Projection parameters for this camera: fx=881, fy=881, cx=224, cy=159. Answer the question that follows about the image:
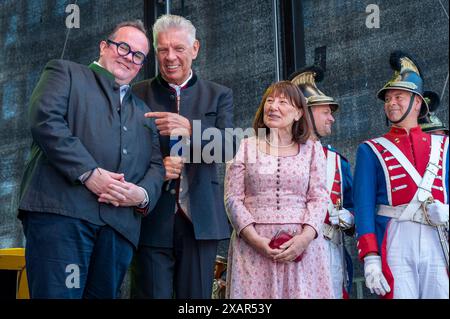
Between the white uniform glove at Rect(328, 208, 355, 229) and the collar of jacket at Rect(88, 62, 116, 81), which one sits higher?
the collar of jacket at Rect(88, 62, 116, 81)

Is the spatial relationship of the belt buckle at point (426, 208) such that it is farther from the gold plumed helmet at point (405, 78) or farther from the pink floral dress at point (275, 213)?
the gold plumed helmet at point (405, 78)

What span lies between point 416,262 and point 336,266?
831 mm

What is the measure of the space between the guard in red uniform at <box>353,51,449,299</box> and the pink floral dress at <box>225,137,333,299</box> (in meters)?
0.24

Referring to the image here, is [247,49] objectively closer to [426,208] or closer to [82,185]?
[426,208]

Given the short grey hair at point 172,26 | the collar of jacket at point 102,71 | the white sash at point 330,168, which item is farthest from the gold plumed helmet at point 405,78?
the collar of jacket at point 102,71

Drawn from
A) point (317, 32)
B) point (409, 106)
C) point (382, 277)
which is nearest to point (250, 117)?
point (317, 32)

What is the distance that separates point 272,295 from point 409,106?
3.86 ft

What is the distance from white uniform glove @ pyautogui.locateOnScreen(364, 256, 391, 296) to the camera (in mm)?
3727

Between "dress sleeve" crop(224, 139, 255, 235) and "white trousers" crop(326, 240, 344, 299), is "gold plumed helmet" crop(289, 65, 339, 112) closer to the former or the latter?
"white trousers" crop(326, 240, 344, 299)

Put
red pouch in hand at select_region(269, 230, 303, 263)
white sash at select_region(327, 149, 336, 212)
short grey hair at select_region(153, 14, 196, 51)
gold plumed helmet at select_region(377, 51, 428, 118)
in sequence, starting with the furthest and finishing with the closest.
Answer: white sash at select_region(327, 149, 336, 212) < gold plumed helmet at select_region(377, 51, 428, 118) < short grey hair at select_region(153, 14, 196, 51) < red pouch in hand at select_region(269, 230, 303, 263)

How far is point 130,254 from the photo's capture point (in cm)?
358

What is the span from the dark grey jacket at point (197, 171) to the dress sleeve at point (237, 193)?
0.05 meters

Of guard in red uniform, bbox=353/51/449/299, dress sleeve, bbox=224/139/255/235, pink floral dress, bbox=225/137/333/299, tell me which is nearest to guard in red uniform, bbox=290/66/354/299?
guard in red uniform, bbox=353/51/449/299

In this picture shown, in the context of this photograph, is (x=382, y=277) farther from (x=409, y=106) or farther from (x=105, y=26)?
(x=105, y=26)
